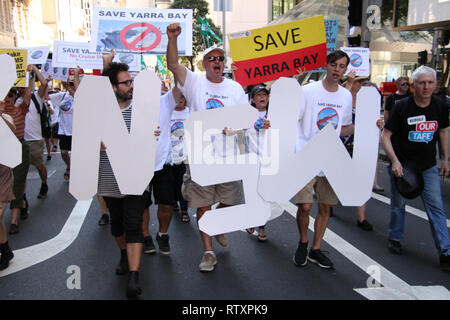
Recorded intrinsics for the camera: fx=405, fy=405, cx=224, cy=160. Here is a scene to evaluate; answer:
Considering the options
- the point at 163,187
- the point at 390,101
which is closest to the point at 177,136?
the point at 163,187

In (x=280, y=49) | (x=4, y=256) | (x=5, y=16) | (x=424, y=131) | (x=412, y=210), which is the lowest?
(x=412, y=210)

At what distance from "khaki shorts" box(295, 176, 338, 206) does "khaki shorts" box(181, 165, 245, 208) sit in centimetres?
57

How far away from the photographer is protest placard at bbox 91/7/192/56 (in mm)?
5211

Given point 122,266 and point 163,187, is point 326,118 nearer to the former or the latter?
point 163,187

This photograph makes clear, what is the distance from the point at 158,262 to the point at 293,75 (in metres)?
2.24

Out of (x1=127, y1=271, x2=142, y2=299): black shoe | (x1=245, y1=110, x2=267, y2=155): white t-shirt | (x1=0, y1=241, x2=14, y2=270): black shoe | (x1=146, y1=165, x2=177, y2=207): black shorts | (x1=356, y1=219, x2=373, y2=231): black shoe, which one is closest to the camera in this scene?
(x1=127, y1=271, x2=142, y2=299): black shoe

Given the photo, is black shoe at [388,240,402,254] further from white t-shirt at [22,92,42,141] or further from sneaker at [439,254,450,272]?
white t-shirt at [22,92,42,141]

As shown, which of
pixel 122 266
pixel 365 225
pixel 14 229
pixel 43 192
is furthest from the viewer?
pixel 43 192

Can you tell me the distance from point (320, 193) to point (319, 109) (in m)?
0.78

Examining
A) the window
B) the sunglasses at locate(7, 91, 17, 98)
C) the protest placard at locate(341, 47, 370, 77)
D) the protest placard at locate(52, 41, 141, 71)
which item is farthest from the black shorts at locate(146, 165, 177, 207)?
the window

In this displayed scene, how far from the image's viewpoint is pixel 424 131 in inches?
155

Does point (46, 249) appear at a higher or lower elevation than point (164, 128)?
lower
